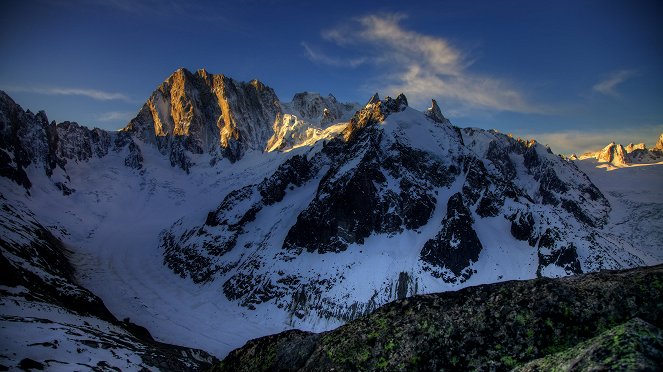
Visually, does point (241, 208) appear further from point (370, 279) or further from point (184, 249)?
point (370, 279)

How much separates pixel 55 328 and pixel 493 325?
2423 inches

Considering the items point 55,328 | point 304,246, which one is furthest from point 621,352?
point 304,246

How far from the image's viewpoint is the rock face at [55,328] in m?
45.2

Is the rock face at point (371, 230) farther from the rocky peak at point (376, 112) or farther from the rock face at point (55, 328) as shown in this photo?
the rock face at point (55, 328)

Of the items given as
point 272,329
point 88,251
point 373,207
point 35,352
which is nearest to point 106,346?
point 35,352

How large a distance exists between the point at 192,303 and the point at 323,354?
12379 centimetres

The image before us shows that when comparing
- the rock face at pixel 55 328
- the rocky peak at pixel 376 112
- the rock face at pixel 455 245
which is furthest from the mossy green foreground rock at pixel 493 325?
the rocky peak at pixel 376 112

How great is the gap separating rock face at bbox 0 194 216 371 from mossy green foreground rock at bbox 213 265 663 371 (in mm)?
41723

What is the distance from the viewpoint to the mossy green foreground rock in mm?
9328

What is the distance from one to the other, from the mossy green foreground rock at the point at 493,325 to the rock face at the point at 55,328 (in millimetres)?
41723

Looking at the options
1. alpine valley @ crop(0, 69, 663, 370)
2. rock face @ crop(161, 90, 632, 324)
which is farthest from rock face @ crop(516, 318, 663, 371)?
rock face @ crop(161, 90, 632, 324)

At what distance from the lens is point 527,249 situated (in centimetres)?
12662

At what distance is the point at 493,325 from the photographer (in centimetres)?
1010

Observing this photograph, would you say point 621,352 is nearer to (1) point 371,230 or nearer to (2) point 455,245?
(2) point 455,245
